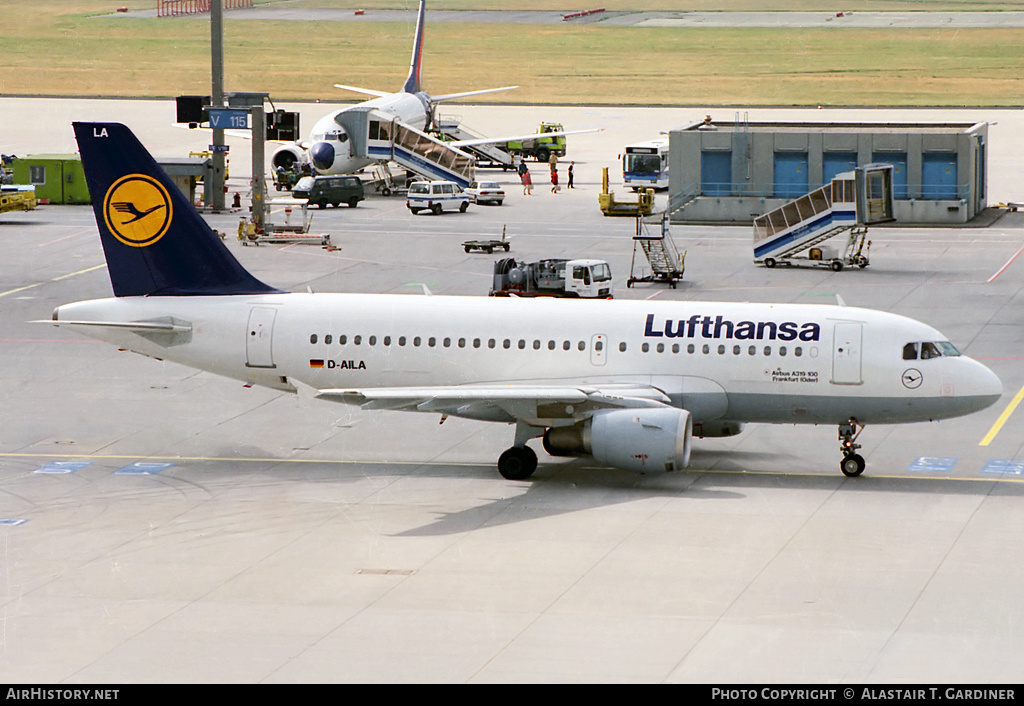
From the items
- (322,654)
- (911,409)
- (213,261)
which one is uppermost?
(213,261)

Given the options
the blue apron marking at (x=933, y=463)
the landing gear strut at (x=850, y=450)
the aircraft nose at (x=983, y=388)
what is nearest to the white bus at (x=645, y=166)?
the blue apron marking at (x=933, y=463)

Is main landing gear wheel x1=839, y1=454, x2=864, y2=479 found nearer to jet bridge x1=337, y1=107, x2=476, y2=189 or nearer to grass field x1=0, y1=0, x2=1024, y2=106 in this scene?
jet bridge x1=337, y1=107, x2=476, y2=189

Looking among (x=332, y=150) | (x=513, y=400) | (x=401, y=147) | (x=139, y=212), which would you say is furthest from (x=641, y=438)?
(x=332, y=150)

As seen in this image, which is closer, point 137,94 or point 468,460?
point 468,460

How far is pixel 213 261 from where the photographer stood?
42375 millimetres

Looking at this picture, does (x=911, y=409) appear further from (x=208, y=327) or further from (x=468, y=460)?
(x=208, y=327)

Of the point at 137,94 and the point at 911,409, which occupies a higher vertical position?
the point at 137,94

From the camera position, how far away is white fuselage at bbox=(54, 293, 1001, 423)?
128 feet

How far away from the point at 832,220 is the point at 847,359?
3675 cm

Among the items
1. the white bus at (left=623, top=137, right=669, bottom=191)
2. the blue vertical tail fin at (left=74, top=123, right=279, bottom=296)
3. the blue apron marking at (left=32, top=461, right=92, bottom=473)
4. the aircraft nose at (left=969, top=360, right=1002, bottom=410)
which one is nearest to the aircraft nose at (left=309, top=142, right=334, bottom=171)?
the white bus at (left=623, top=137, right=669, bottom=191)

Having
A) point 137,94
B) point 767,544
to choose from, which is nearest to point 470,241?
point 767,544

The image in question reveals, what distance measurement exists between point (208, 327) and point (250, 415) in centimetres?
544

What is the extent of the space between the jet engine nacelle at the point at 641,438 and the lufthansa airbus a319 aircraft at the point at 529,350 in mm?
42
